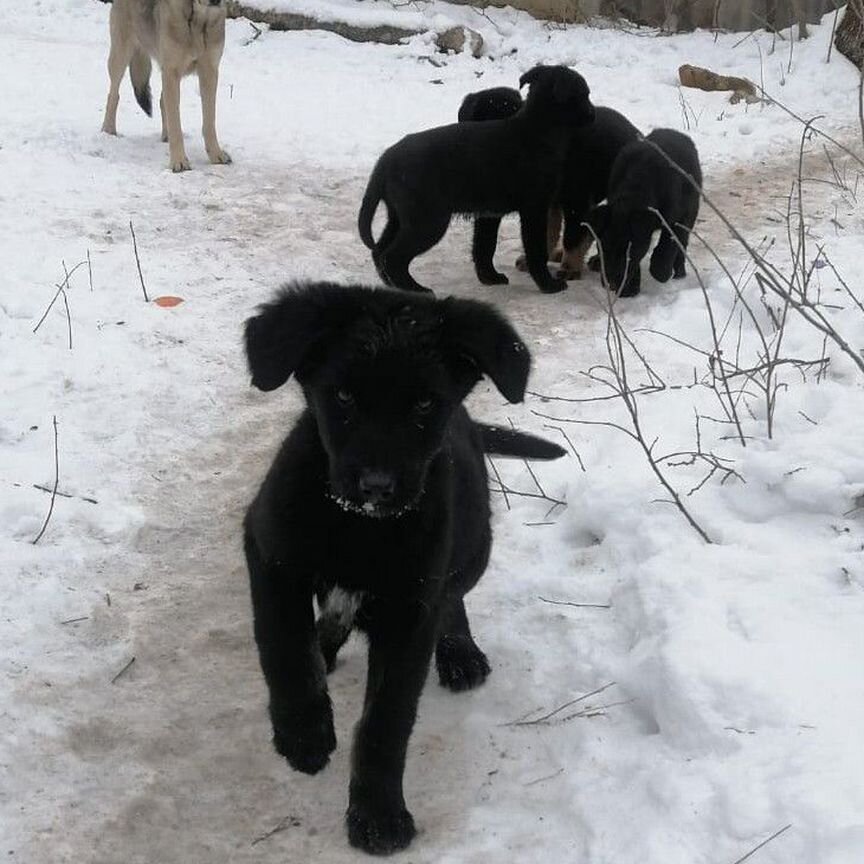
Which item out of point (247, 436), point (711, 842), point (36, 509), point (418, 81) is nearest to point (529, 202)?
point (247, 436)

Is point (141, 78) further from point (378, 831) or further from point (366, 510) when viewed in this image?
point (378, 831)

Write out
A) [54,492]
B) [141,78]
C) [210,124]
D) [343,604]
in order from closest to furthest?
[343,604] < [54,492] < [210,124] < [141,78]

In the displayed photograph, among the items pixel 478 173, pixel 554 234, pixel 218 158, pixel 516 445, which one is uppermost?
pixel 516 445

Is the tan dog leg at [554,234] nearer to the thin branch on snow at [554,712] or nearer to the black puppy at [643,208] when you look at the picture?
the black puppy at [643,208]

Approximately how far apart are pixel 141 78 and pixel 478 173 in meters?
5.26

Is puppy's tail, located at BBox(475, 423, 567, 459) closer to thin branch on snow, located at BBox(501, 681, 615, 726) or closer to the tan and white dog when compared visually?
thin branch on snow, located at BBox(501, 681, 615, 726)

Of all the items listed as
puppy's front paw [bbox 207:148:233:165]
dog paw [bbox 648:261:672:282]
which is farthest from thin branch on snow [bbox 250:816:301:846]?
puppy's front paw [bbox 207:148:233:165]

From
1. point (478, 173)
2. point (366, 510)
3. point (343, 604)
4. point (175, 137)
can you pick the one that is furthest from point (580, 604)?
point (175, 137)

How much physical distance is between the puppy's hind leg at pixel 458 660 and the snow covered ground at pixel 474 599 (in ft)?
0.15

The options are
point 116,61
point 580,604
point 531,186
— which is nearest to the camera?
point 580,604

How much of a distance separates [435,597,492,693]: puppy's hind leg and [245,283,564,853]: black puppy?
511 millimetres

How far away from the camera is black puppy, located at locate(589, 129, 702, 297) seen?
22.0 ft

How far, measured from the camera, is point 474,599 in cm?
402

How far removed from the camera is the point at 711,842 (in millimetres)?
2662
